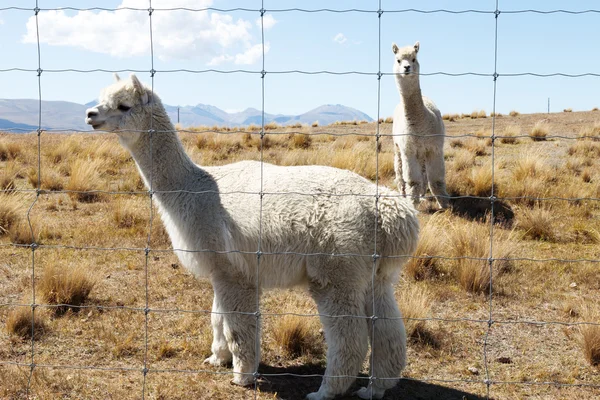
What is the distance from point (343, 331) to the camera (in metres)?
3.45

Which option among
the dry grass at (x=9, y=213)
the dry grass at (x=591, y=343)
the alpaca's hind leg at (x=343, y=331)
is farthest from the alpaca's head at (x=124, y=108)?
the dry grass at (x=9, y=213)

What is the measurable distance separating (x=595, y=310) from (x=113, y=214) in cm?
577

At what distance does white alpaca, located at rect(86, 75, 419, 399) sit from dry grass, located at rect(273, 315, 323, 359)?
0.58m

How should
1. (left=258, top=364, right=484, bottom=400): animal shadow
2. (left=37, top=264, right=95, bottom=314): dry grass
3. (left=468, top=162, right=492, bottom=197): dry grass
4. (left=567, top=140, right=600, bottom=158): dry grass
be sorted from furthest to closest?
(left=567, top=140, right=600, bottom=158): dry grass
(left=468, top=162, right=492, bottom=197): dry grass
(left=37, top=264, right=95, bottom=314): dry grass
(left=258, top=364, right=484, bottom=400): animal shadow

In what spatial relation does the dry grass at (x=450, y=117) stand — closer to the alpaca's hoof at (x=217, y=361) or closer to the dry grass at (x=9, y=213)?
the dry grass at (x=9, y=213)

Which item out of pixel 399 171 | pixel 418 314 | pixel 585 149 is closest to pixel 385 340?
pixel 418 314

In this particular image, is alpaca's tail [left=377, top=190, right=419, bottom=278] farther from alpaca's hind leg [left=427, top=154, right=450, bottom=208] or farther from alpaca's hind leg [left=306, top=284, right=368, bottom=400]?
alpaca's hind leg [left=427, top=154, right=450, bottom=208]

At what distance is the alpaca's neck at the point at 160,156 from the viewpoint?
3.87m

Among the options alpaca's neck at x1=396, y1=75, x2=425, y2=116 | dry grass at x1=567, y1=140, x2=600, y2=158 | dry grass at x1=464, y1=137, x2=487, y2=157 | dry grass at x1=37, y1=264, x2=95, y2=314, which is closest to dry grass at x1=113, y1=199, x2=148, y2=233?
dry grass at x1=37, y1=264, x2=95, y2=314

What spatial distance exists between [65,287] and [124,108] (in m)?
2.06

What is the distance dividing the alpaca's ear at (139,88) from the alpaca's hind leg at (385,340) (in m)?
1.93

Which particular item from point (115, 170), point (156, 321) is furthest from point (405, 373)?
point (115, 170)

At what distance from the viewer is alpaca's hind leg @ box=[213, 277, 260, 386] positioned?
3719 millimetres

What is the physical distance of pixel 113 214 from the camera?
758 cm
